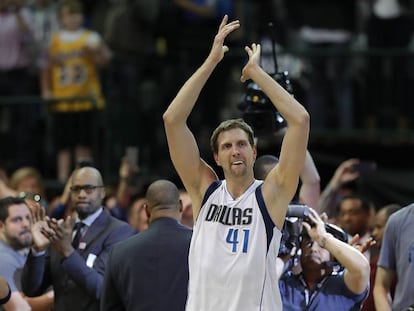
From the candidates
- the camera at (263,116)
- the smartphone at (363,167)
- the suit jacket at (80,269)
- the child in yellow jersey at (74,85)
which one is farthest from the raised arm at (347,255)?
the child in yellow jersey at (74,85)

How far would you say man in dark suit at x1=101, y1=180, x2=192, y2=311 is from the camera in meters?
8.45

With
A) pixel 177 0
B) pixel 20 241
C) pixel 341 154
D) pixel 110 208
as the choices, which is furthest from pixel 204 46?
pixel 20 241

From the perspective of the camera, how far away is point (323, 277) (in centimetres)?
867

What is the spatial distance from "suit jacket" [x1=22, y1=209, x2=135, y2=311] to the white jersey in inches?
62.3

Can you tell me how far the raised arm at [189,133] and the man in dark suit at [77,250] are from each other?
1.57m

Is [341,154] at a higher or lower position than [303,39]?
lower

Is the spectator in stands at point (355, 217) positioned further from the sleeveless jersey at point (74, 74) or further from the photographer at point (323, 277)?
the sleeveless jersey at point (74, 74)

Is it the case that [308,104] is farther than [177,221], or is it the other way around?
[308,104]

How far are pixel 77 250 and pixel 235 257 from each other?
7.40 ft

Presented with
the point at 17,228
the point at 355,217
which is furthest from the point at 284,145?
the point at 355,217

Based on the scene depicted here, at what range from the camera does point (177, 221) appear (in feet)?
28.7

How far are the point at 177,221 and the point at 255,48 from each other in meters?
1.48

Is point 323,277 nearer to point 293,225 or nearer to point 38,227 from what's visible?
point 293,225

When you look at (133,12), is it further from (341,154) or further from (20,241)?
(20,241)
